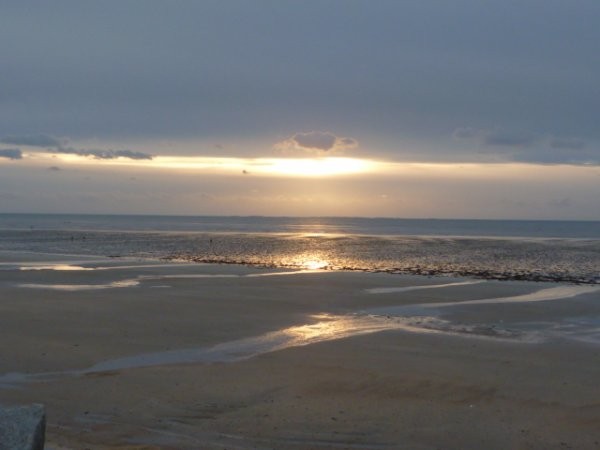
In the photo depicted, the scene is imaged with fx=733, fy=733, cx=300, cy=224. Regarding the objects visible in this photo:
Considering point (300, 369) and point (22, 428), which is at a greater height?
point (22, 428)

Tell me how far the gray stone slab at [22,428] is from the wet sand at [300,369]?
5.49 ft

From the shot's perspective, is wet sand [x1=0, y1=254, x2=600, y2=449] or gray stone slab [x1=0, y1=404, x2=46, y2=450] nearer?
gray stone slab [x1=0, y1=404, x2=46, y2=450]

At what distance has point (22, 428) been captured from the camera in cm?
720

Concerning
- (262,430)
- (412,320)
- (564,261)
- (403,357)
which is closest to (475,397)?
(403,357)

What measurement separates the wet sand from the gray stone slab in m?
1.67

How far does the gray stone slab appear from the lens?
7.07 m

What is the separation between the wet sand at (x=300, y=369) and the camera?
9891mm

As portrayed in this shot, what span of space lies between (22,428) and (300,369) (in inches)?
259

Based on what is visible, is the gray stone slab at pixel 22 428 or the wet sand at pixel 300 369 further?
the wet sand at pixel 300 369

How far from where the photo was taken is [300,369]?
13.2m

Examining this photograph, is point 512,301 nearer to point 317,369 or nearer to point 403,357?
point 403,357

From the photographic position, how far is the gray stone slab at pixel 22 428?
23.2 feet

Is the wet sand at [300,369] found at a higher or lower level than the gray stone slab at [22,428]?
lower

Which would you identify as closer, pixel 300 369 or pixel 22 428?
pixel 22 428
